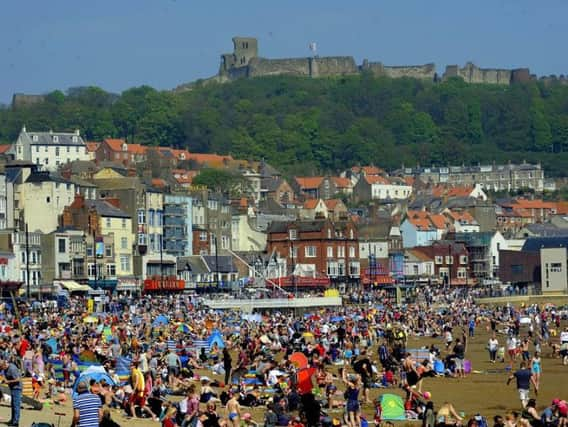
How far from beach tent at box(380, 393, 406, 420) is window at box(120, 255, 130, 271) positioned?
56.8 m

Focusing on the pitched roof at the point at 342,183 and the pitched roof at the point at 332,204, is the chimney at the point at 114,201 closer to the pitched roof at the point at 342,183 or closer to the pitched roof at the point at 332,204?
Result: the pitched roof at the point at 332,204

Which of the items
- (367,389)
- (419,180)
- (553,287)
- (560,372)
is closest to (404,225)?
(553,287)

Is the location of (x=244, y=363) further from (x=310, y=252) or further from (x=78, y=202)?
(x=310, y=252)

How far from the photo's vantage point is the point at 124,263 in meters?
82.3

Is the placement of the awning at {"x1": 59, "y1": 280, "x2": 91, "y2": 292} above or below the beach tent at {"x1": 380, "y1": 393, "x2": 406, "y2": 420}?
above

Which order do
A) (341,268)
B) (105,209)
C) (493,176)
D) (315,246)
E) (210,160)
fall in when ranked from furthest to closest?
(493,176)
(210,160)
(341,268)
(315,246)
(105,209)

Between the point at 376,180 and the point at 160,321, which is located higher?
the point at 376,180

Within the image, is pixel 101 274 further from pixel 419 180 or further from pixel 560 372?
pixel 419 180

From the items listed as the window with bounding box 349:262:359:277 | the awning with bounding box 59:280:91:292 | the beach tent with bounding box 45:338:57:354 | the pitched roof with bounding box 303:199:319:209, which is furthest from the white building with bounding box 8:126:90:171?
the beach tent with bounding box 45:338:57:354

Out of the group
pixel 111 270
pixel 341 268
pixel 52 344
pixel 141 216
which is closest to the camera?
pixel 52 344

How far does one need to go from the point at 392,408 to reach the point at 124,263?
189 feet

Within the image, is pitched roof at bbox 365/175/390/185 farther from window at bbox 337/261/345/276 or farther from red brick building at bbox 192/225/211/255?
red brick building at bbox 192/225/211/255

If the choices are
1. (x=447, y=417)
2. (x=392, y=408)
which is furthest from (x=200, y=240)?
(x=447, y=417)

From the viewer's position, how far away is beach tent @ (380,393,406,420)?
25620 mm
